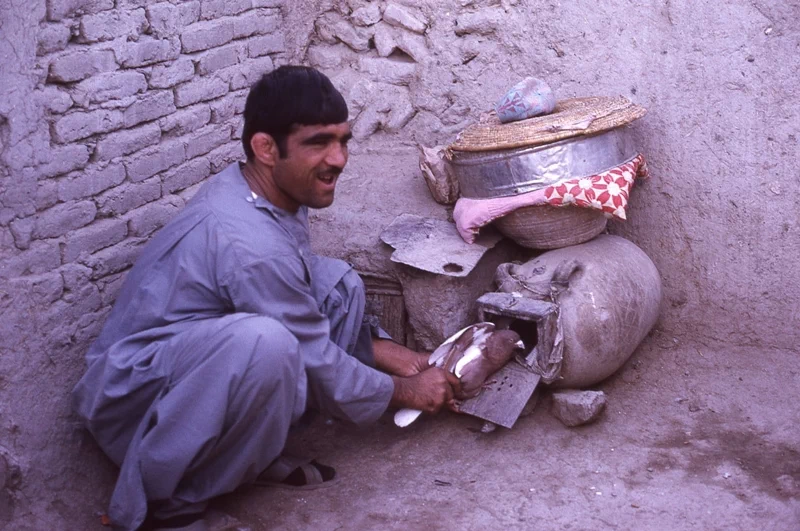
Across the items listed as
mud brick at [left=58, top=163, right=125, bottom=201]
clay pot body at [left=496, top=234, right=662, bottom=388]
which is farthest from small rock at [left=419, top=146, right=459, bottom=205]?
mud brick at [left=58, top=163, right=125, bottom=201]

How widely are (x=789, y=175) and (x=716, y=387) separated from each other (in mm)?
864

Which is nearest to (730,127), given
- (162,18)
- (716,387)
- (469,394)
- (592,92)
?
(592,92)

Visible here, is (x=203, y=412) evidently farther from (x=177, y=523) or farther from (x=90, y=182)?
(x=90, y=182)

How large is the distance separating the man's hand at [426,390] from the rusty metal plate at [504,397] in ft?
0.36

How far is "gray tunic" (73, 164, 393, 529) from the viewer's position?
99.1 inches

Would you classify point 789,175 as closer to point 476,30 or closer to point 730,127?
point 730,127

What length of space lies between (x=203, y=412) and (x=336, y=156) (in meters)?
0.87

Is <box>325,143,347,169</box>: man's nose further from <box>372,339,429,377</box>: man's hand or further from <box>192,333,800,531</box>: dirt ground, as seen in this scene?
<box>192,333,800,531</box>: dirt ground

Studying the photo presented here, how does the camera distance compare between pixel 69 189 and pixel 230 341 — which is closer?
pixel 230 341

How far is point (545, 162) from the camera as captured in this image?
3.33 metres

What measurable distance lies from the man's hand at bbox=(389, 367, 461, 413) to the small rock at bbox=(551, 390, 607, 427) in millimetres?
402

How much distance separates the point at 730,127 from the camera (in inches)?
140

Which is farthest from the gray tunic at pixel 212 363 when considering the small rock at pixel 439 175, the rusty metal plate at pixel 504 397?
the small rock at pixel 439 175

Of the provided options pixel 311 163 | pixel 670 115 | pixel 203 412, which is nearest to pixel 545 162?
pixel 670 115
